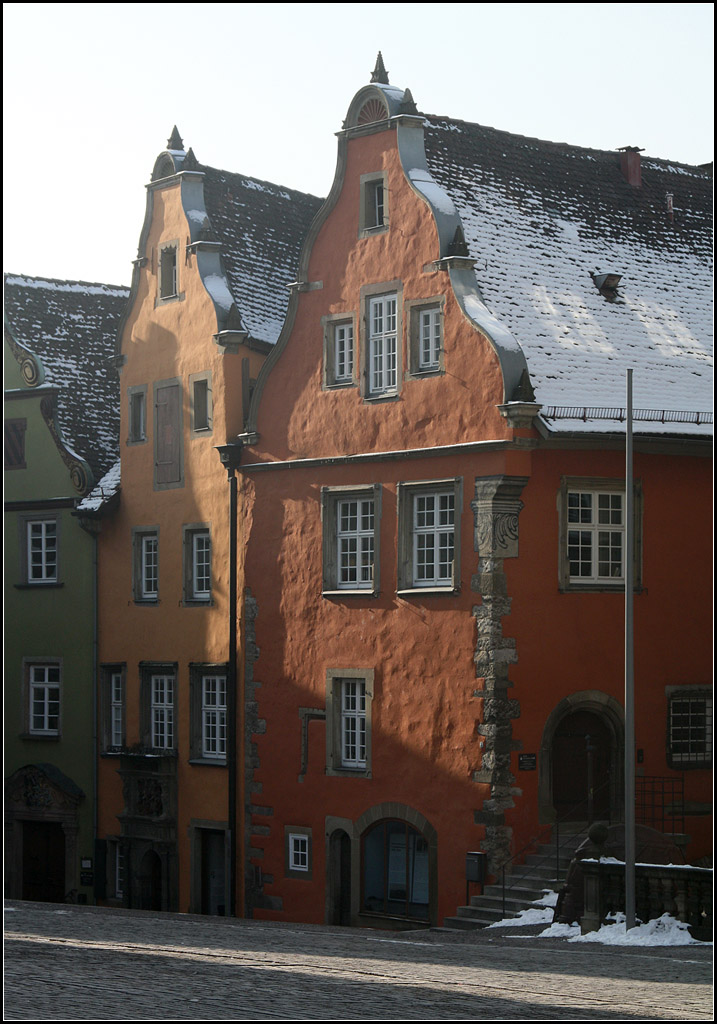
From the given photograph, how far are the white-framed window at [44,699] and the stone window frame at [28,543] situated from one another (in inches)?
73.5

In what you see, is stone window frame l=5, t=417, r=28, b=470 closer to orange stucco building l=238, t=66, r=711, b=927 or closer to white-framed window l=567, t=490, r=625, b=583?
orange stucco building l=238, t=66, r=711, b=927

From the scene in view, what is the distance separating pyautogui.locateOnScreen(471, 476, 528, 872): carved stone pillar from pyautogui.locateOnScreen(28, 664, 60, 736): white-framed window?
13278mm

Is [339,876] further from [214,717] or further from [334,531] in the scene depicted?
[334,531]

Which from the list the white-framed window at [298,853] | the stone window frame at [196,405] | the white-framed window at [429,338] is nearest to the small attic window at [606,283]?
the white-framed window at [429,338]

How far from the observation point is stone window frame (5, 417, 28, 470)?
130 ft

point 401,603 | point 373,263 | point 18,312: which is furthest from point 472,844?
point 18,312

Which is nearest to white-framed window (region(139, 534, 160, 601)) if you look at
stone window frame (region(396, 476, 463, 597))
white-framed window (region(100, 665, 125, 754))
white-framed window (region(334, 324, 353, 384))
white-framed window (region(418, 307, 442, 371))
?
white-framed window (region(100, 665, 125, 754))

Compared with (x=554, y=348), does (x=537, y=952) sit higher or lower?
lower

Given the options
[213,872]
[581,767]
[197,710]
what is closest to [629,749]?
[581,767]

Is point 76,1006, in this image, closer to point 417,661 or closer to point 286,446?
point 417,661

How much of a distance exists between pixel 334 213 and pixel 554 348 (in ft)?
16.6

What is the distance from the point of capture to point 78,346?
4078 cm

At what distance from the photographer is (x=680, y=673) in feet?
97.5

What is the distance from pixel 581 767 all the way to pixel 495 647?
272 centimetres
